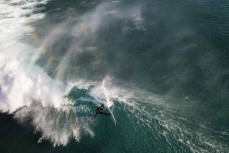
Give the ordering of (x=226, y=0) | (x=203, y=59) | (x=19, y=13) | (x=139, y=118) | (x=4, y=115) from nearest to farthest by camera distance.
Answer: (x=139, y=118), (x=4, y=115), (x=203, y=59), (x=226, y=0), (x=19, y=13)

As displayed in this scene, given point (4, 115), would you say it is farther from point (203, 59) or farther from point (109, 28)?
point (203, 59)

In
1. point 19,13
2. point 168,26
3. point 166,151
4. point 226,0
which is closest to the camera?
point 166,151

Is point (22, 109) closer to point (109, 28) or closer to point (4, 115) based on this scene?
point (4, 115)

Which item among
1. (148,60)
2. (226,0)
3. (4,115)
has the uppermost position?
(226,0)

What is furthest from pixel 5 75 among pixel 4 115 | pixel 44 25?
pixel 44 25

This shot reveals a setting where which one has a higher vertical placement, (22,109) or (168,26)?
(168,26)

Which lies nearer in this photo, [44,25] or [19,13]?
[44,25]
